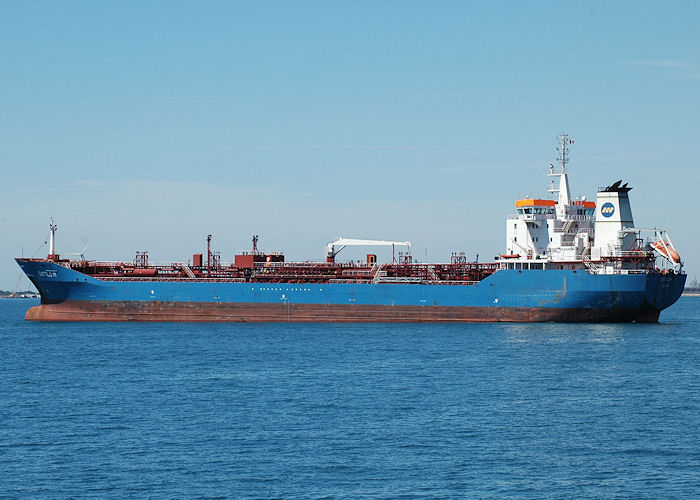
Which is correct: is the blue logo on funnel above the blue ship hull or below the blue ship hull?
above

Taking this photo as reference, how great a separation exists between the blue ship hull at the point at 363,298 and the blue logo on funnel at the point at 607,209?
4591 millimetres

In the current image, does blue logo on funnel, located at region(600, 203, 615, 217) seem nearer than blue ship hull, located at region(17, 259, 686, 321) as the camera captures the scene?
No

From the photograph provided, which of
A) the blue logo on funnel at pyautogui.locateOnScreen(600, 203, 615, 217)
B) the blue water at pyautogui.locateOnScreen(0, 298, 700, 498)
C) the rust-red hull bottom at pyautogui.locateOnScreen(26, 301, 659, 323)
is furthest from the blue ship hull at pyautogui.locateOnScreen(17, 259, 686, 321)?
the blue water at pyautogui.locateOnScreen(0, 298, 700, 498)

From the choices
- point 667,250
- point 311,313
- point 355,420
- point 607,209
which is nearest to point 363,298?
point 311,313

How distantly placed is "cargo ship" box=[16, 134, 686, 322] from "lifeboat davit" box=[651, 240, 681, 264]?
0.20 feet

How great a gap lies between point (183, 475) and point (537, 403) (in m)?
13.5

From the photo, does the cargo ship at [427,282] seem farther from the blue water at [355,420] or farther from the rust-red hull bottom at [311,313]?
the blue water at [355,420]

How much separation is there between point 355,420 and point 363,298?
110 feet

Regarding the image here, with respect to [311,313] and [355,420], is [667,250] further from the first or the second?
[355,420]

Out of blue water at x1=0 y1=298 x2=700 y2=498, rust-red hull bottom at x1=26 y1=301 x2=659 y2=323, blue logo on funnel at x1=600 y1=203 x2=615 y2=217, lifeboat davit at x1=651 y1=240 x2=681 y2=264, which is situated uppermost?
blue logo on funnel at x1=600 y1=203 x2=615 y2=217

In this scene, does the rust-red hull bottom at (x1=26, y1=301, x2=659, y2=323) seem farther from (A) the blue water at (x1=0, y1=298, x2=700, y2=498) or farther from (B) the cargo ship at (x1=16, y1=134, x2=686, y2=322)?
(A) the blue water at (x1=0, y1=298, x2=700, y2=498)

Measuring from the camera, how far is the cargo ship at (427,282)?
56.3 meters

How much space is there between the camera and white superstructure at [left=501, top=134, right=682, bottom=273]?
185 ft

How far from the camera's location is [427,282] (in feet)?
201
